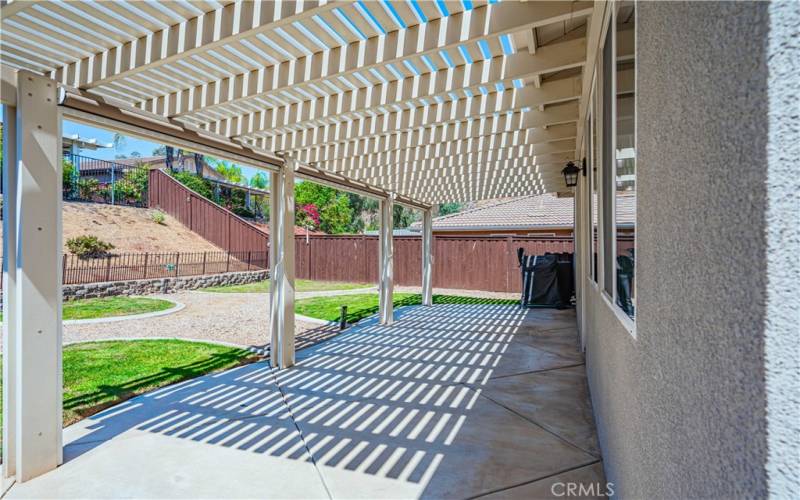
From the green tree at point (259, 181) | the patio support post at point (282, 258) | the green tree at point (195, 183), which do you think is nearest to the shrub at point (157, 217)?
the green tree at point (195, 183)

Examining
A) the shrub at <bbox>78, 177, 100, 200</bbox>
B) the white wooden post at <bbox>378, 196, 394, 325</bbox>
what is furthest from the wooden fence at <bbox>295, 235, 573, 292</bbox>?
the shrub at <bbox>78, 177, 100, 200</bbox>

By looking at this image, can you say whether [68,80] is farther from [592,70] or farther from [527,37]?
[592,70]

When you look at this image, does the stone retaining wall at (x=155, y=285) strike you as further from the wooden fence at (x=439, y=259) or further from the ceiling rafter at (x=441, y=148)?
the ceiling rafter at (x=441, y=148)

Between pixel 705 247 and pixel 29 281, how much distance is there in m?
3.85

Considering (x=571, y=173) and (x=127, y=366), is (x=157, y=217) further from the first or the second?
(x=571, y=173)

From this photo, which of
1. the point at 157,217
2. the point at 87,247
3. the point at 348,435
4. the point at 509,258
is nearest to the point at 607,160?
the point at 348,435

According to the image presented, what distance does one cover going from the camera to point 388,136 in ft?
19.2

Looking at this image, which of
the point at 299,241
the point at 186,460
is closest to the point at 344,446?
the point at 186,460

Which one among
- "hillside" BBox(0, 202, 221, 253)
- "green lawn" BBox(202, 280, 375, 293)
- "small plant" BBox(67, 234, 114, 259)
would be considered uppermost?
"hillside" BBox(0, 202, 221, 253)

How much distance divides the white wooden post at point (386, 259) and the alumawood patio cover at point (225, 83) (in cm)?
402

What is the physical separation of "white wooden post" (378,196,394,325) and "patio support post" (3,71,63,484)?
6.40 meters

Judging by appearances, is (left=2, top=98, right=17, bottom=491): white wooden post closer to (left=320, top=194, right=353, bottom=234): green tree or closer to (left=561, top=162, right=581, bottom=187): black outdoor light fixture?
(left=561, top=162, right=581, bottom=187): black outdoor light fixture

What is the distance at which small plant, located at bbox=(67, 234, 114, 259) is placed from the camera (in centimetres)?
1405

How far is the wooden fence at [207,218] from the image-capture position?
2012cm
